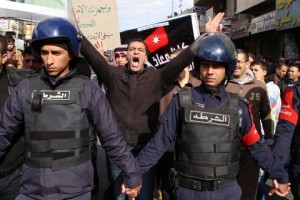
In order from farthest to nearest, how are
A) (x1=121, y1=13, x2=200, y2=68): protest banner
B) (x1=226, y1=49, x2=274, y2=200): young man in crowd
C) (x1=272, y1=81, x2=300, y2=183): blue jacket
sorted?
(x1=121, y1=13, x2=200, y2=68): protest banner → (x1=226, y1=49, x2=274, y2=200): young man in crowd → (x1=272, y1=81, x2=300, y2=183): blue jacket

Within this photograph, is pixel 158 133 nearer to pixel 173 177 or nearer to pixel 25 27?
pixel 173 177

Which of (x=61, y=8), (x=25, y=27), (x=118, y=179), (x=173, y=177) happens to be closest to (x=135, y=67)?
(x=118, y=179)

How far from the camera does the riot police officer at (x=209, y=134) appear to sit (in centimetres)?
280

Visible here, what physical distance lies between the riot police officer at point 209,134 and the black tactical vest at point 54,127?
0.58m

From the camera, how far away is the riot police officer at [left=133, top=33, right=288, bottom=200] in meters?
2.80

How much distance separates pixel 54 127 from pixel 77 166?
0.95 feet

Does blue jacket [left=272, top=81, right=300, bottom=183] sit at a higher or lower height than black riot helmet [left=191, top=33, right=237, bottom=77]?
lower

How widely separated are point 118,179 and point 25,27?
7.83m

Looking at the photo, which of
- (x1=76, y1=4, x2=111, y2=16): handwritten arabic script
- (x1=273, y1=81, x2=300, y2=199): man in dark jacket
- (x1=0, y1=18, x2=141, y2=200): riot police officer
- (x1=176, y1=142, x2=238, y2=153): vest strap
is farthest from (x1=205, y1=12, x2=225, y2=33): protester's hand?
(x1=76, y1=4, x2=111, y2=16): handwritten arabic script

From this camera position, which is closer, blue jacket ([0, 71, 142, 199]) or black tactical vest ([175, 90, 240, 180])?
blue jacket ([0, 71, 142, 199])

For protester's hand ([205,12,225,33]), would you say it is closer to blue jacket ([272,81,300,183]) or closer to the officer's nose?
blue jacket ([272,81,300,183])

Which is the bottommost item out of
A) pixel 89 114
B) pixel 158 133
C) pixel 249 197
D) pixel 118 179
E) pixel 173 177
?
pixel 249 197

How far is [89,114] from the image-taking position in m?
2.65

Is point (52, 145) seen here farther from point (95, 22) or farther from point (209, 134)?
point (95, 22)
